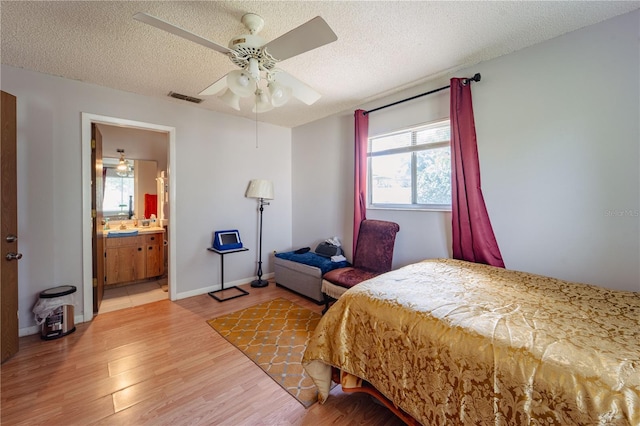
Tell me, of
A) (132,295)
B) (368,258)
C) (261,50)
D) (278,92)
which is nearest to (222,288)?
(132,295)

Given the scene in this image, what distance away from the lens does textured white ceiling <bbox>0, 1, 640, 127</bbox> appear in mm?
1759

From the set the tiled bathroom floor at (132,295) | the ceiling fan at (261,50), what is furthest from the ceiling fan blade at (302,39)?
the tiled bathroom floor at (132,295)

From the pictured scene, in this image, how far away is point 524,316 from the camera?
1.29 m

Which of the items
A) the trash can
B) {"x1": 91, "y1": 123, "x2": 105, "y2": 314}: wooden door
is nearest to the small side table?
{"x1": 91, "y1": 123, "x2": 105, "y2": 314}: wooden door

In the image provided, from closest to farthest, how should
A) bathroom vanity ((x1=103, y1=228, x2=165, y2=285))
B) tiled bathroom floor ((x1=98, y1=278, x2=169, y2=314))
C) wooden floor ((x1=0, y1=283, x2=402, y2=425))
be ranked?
wooden floor ((x1=0, y1=283, x2=402, y2=425)) < tiled bathroom floor ((x1=98, y1=278, x2=169, y2=314)) < bathroom vanity ((x1=103, y1=228, x2=165, y2=285))

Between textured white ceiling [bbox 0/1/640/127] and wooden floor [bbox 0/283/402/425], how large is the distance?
2.59 metres

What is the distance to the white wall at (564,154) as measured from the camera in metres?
1.84

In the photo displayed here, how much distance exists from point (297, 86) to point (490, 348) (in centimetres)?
211

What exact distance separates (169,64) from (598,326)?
3.55m

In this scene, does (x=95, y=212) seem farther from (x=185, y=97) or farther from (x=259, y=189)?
(x=259, y=189)

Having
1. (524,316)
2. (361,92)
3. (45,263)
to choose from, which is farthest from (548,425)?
(45,263)

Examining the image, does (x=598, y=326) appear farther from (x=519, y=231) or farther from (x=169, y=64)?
(x=169, y=64)

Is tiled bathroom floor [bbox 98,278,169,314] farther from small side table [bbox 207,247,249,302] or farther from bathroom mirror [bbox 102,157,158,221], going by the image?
bathroom mirror [bbox 102,157,158,221]

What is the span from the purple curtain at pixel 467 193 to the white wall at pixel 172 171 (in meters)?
2.90
